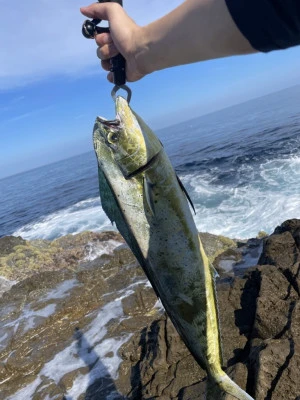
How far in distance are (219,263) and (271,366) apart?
249 inches

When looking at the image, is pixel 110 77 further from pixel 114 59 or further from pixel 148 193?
pixel 148 193

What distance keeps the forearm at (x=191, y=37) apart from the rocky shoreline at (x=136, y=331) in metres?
3.58

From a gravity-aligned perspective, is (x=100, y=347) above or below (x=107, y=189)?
below

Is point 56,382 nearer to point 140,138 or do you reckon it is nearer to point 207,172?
point 140,138

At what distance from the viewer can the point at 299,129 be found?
2939 centimetres

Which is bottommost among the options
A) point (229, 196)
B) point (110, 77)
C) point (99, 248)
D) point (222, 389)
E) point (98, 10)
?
point (229, 196)

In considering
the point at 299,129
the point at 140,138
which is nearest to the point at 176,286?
the point at 140,138

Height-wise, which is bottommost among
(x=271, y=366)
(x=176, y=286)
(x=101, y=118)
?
(x=271, y=366)

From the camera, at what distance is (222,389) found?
9.36 ft

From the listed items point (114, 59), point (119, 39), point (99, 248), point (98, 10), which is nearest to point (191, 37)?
point (119, 39)

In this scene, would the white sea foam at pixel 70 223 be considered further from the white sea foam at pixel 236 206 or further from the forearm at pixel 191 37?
the forearm at pixel 191 37

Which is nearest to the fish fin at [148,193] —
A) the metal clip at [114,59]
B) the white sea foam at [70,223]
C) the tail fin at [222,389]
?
the metal clip at [114,59]

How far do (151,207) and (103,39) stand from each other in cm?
120

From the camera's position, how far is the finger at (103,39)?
2332 millimetres
